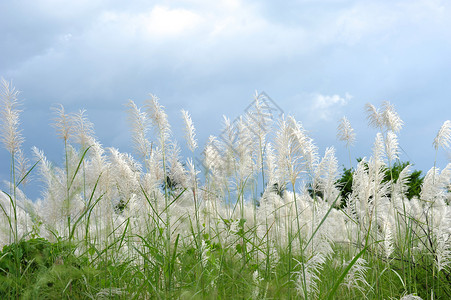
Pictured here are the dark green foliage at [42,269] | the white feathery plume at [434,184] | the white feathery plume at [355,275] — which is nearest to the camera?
the white feathery plume at [355,275]

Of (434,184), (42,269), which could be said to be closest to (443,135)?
(434,184)

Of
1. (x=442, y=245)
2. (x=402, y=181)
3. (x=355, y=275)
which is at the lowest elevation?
(x=355, y=275)

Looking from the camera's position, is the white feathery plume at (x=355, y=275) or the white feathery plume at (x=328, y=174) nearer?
the white feathery plume at (x=355, y=275)

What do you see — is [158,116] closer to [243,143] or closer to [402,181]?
[243,143]

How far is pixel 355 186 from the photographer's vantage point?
3.43 m

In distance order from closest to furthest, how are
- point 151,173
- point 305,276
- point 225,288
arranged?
1. point 305,276
2. point 225,288
3. point 151,173

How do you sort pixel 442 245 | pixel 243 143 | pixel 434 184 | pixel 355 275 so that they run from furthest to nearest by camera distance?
pixel 434 184
pixel 243 143
pixel 442 245
pixel 355 275

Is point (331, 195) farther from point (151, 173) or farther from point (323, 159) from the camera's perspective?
point (151, 173)

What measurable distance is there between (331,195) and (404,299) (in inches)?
71.7

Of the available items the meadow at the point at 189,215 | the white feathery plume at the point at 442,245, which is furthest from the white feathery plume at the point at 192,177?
the white feathery plume at the point at 442,245

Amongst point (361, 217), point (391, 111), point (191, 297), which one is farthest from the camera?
point (391, 111)

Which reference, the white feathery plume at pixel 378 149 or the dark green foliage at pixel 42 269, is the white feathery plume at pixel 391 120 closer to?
the white feathery plume at pixel 378 149

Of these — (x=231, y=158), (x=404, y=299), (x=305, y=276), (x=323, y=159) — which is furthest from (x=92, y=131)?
(x=404, y=299)

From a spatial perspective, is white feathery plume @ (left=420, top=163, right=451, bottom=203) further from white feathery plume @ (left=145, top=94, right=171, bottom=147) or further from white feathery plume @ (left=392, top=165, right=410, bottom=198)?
white feathery plume @ (left=145, top=94, right=171, bottom=147)
